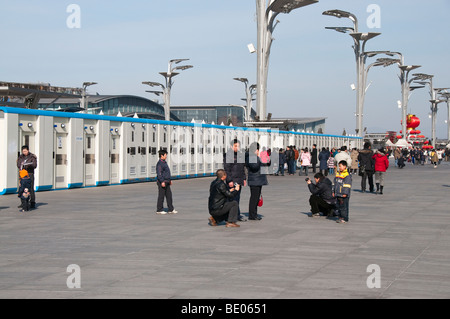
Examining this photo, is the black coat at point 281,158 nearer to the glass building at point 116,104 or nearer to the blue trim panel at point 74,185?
the blue trim panel at point 74,185

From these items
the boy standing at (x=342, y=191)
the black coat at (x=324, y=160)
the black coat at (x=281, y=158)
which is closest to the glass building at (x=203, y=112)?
the black coat at (x=281, y=158)

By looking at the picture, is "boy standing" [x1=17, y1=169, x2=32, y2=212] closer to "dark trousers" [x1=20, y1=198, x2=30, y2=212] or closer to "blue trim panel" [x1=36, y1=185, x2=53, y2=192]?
"dark trousers" [x1=20, y1=198, x2=30, y2=212]

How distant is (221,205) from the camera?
13.3 metres

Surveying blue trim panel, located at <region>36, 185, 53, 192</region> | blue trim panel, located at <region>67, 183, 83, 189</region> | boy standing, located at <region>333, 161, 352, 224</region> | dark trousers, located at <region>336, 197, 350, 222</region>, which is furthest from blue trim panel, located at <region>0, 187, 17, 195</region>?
dark trousers, located at <region>336, 197, 350, 222</region>

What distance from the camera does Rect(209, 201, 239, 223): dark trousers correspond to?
13.2 m

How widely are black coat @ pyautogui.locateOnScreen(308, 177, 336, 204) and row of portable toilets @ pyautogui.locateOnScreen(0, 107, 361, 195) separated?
1028 centimetres

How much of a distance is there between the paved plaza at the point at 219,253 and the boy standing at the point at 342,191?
38 cm

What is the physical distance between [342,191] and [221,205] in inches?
113

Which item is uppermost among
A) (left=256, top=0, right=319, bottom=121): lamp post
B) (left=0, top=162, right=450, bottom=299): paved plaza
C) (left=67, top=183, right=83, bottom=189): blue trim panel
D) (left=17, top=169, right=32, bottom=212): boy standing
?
(left=256, top=0, right=319, bottom=121): lamp post

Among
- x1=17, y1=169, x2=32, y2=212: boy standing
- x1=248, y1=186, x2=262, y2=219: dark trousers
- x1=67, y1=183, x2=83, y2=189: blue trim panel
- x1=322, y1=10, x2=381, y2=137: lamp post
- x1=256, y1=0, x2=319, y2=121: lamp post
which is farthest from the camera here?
x1=322, y1=10, x2=381, y2=137: lamp post

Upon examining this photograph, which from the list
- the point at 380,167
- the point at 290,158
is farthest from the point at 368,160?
the point at 290,158

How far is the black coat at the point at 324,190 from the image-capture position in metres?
15.3

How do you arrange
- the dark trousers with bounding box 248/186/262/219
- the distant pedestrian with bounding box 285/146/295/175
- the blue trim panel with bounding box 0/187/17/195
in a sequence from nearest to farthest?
the dark trousers with bounding box 248/186/262/219, the blue trim panel with bounding box 0/187/17/195, the distant pedestrian with bounding box 285/146/295/175
